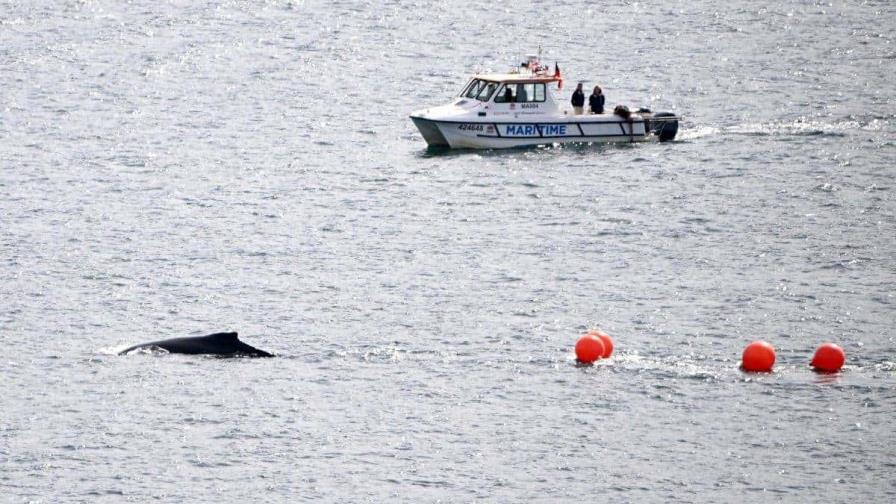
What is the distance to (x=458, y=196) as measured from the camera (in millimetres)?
63500

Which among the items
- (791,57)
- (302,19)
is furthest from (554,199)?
(302,19)

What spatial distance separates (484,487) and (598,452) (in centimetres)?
327

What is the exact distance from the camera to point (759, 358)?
4344 centimetres

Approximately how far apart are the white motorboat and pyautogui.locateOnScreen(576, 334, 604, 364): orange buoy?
25447 mm

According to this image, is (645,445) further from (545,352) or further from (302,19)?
(302,19)

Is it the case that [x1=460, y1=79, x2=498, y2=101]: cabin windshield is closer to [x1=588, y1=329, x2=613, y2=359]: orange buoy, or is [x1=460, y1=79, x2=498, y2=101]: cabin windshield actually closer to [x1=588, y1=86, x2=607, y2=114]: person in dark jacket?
[x1=588, y1=86, x2=607, y2=114]: person in dark jacket

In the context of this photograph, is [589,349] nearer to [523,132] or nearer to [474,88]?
[523,132]

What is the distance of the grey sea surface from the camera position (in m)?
38.5

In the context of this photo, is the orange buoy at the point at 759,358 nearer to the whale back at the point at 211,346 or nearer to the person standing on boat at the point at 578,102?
the whale back at the point at 211,346

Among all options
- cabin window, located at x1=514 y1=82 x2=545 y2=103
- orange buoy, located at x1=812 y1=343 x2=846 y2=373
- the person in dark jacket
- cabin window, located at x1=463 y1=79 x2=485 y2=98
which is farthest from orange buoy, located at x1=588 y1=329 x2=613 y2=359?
the person in dark jacket

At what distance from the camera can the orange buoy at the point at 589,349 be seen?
4434 centimetres

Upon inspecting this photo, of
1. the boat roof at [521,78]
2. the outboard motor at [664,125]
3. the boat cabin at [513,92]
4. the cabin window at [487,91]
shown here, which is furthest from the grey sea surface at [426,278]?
the boat roof at [521,78]

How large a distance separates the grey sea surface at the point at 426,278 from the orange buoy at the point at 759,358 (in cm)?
47

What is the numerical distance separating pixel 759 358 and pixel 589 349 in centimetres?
442
